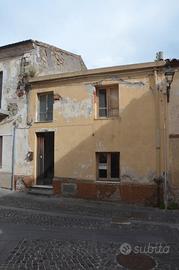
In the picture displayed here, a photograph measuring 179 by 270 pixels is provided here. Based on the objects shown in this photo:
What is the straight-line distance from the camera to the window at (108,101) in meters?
12.9

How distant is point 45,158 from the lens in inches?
578

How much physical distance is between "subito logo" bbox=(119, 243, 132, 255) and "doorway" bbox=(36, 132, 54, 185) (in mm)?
7892

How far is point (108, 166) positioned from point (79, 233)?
5340 millimetres

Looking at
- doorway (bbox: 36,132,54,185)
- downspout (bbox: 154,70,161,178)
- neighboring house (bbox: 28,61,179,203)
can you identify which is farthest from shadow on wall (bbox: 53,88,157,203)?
doorway (bbox: 36,132,54,185)

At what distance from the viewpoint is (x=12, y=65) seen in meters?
15.3

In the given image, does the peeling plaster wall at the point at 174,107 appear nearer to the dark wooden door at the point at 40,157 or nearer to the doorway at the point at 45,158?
the doorway at the point at 45,158

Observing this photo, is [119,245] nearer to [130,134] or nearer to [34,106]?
[130,134]

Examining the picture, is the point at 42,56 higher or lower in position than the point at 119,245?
higher

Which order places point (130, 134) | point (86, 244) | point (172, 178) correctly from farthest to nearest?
point (130, 134) < point (172, 178) < point (86, 244)

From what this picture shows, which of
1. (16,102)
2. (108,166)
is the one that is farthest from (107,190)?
(16,102)

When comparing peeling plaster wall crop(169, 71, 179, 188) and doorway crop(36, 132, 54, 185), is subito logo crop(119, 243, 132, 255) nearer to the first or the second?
peeling plaster wall crop(169, 71, 179, 188)

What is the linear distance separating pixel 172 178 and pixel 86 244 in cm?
567

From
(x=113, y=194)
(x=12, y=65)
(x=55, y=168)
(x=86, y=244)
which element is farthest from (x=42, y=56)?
(x=86, y=244)

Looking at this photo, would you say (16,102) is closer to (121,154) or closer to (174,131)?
(121,154)
